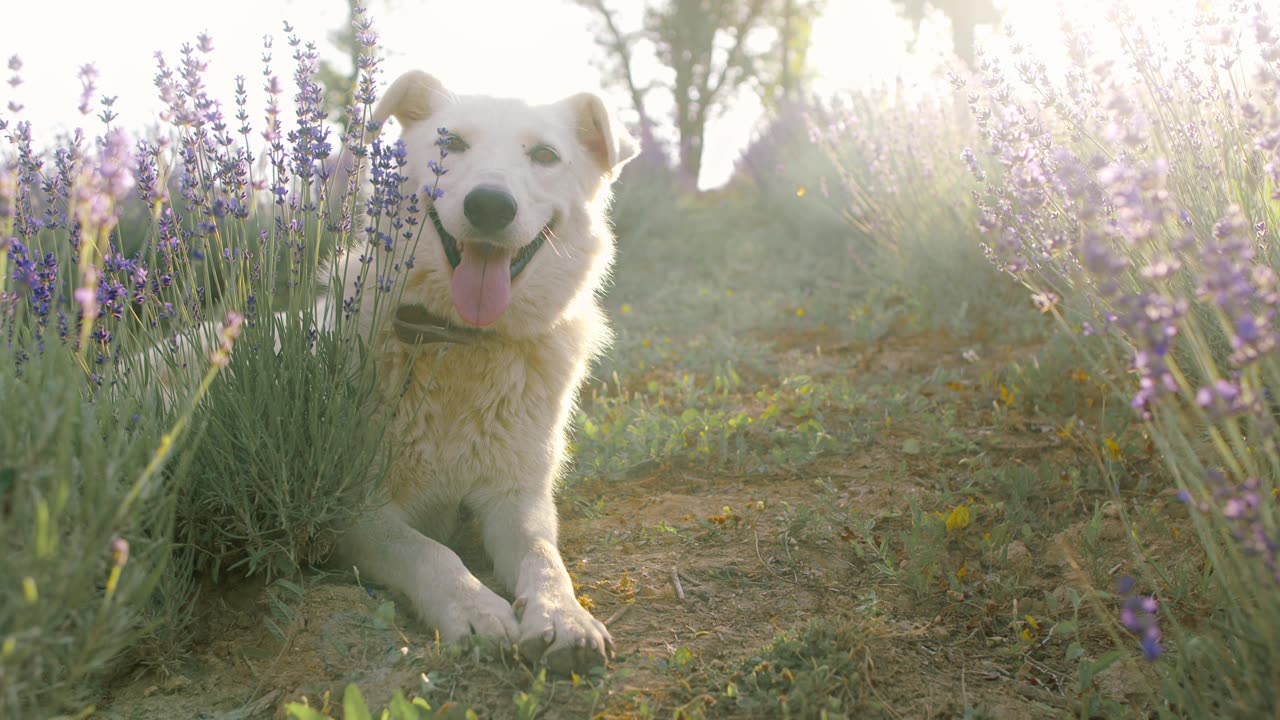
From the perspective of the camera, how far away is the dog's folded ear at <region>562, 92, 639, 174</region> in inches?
125

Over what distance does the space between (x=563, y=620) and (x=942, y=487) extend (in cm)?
180

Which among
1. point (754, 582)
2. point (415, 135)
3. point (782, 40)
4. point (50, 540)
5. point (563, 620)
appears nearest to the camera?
point (50, 540)

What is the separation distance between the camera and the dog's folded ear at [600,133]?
316cm

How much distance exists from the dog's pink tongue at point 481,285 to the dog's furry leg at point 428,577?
0.66 meters

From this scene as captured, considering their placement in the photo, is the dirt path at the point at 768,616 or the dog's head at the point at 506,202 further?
the dog's head at the point at 506,202

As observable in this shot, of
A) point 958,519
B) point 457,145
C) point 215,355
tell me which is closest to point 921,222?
point 958,519

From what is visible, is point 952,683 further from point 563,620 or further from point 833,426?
point 833,426

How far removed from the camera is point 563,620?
6.32 feet

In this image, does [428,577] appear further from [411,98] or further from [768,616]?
[411,98]

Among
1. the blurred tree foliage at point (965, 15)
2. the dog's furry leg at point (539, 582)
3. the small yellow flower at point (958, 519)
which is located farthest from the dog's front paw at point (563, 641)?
the blurred tree foliage at point (965, 15)

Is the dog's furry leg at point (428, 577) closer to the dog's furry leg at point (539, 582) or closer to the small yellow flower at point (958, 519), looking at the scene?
the dog's furry leg at point (539, 582)

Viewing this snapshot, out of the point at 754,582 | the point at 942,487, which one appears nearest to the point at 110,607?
the point at 754,582

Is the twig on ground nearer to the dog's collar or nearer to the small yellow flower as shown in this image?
the dog's collar

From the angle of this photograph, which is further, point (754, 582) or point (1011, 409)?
point (1011, 409)
